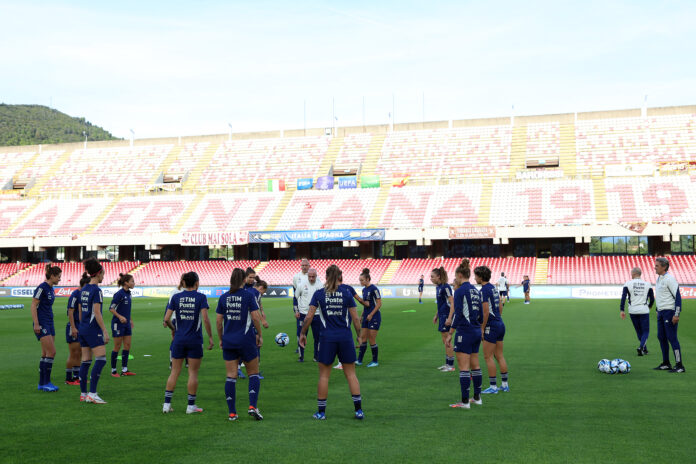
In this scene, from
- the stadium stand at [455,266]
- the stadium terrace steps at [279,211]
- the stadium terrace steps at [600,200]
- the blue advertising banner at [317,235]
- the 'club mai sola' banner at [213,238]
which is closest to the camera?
the stadium stand at [455,266]

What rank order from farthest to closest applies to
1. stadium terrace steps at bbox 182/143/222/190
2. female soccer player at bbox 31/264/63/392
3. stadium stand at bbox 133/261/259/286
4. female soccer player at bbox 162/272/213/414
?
1. stadium terrace steps at bbox 182/143/222/190
2. stadium stand at bbox 133/261/259/286
3. female soccer player at bbox 31/264/63/392
4. female soccer player at bbox 162/272/213/414

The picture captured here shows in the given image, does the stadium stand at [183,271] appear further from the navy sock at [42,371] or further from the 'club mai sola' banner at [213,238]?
the navy sock at [42,371]

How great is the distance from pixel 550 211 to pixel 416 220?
11.5m

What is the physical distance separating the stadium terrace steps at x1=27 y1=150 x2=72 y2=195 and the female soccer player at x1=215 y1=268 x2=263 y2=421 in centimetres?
7200

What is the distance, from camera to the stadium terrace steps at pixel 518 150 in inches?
2480

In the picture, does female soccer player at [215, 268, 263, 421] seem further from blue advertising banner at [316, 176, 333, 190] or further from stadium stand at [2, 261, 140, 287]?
blue advertising banner at [316, 176, 333, 190]

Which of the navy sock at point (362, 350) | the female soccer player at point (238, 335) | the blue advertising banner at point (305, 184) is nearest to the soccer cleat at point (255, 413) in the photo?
the female soccer player at point (238, 335)

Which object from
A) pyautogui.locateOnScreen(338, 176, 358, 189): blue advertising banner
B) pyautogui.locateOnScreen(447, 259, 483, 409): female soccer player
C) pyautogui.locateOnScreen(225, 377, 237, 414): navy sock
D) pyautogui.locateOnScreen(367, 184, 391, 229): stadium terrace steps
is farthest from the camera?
pyautogui.locateOnScreen(338, 176, 358, 189): blue advertising banner

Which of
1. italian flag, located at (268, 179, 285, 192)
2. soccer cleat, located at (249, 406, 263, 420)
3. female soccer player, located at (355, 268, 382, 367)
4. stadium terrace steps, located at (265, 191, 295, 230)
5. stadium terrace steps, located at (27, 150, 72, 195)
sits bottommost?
soccer cleat, located at (249, 406, 263, 420)

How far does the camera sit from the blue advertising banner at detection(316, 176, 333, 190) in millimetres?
64250

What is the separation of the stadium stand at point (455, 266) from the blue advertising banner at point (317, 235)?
3753mm

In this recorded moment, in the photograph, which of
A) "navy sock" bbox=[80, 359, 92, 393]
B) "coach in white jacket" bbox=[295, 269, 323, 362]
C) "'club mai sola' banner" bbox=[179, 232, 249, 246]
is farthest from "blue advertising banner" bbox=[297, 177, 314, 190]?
"navy sock" bbox=[80, 359, 92, 393]

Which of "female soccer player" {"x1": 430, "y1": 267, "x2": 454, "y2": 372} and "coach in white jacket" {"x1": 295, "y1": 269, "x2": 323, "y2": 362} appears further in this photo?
"coach in white jacket" {"x1": 295, "y1": 269, "x2": 323, "y2": 362}

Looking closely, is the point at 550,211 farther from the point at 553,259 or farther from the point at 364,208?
the point at 364,208
